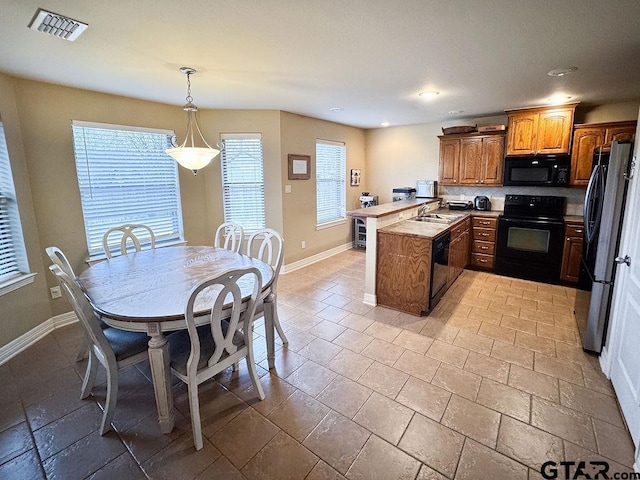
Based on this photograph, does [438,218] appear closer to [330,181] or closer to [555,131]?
[555,131]

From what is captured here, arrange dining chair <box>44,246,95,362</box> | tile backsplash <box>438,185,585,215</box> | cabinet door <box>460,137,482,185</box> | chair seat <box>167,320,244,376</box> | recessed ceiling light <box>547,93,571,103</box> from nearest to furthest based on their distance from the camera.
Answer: chair seat <box>167,320,244,376</box> → dining chair <box>44,246,95,362</box> → recessed ceiling light <box>547,93,571,103</box> → tile backsplash <box>438,185,585,215</box> → cabinet door <box>460,137,482,185</box>

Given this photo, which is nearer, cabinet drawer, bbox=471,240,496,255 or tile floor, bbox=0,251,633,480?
tile floor, bbox=0,251,633,480

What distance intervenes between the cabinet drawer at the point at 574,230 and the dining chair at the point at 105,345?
185 inches

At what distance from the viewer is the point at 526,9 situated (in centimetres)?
173

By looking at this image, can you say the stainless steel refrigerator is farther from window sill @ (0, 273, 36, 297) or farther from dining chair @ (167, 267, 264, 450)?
window sill @ (0, 273, 36, 297)

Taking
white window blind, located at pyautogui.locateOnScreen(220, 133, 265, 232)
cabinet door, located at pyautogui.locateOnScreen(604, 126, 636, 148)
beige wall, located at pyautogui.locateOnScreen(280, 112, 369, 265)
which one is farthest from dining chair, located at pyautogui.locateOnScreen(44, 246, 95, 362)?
cabinet door, located at pyautogui.locateOnScreen(604, 126, 636, 148)

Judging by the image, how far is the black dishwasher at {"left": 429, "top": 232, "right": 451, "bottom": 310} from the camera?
128 inches

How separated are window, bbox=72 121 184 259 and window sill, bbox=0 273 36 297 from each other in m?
0.59

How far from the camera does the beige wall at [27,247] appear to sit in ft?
8.75

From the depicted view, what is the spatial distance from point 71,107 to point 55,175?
693 mm

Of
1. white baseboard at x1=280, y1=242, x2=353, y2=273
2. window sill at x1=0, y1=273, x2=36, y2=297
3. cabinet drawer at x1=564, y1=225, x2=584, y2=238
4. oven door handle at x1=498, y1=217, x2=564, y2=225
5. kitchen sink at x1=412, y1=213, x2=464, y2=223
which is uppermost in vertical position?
kitchen sink at x1=412, y1=213, x2=464, y2=223

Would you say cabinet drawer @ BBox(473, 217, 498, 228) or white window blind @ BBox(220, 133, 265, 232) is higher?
white window blind @ BBox(220, 133, 265, 232)

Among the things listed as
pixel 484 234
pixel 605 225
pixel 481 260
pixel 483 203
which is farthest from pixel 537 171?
pixel 605 225

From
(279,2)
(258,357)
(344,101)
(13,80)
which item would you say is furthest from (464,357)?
(13,80)
